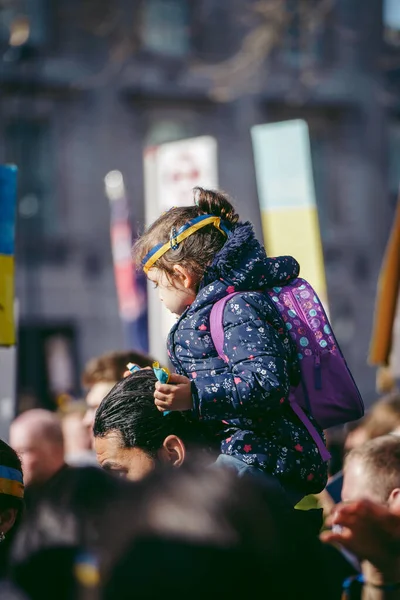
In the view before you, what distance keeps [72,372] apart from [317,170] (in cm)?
819

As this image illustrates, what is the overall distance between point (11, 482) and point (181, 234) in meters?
0.78

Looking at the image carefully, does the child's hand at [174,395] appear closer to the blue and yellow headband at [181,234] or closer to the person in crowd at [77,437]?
the blue and yellow headband at [181,234]

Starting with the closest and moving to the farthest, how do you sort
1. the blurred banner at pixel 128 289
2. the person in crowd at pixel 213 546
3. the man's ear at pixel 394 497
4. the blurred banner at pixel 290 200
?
the person in crowd at pixel 213 546 → the man's ear at pixel 394 497 → the blurred banner at pixel 290 200 → the blurred banner at pixel 128 289

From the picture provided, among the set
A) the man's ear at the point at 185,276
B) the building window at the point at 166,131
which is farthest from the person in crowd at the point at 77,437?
the building window at the point at 166,131

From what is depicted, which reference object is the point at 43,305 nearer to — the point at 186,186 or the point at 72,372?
the point at 72,372

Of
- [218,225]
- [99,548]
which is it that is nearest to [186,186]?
[218,225]

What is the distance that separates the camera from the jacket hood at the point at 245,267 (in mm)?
2564

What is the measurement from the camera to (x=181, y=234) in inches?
104

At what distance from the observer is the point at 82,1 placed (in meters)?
19.8

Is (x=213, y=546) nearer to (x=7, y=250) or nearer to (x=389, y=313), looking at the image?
(x=7, y=250)

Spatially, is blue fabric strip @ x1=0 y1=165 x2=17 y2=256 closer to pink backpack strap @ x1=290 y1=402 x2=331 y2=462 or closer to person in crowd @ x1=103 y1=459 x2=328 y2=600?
pink backpack strap @ x1=290 y1=402 x2=331 y2=462

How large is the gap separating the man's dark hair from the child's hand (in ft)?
0.70

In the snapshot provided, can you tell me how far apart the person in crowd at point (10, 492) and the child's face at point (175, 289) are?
0.59m

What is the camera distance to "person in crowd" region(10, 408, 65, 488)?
4.44m
